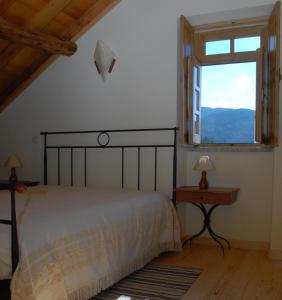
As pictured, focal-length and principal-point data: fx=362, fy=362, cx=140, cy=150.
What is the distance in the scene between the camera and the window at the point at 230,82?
3514 millimetres

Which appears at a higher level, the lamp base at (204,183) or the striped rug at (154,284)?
the lamp base at (204,183)

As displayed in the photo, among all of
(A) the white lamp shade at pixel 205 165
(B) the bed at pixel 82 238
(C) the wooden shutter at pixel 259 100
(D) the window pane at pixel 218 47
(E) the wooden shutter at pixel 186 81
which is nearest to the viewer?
(B) the bed at pixel 82 238

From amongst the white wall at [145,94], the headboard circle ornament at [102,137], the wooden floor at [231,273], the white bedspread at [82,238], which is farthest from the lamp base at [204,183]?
the headboard circle ornament at [102,137]

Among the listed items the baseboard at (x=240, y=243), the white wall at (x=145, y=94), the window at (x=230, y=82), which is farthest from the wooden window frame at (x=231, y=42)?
the baseboard at (x=240, y=243)

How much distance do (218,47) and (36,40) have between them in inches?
75.7

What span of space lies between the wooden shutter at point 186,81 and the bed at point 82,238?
2.58 ft

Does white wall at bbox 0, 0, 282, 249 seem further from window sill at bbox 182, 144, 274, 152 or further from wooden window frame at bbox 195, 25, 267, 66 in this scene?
wooden window frame at bbox 195, 25, 267, 66

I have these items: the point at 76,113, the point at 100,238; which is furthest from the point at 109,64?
the point at 100,238

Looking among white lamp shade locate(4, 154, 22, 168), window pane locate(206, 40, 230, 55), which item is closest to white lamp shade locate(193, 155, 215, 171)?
window pane locate(206, 40, 230, 55)

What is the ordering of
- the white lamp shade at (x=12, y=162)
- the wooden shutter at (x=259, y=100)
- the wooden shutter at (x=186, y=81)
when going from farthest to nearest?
the white lamp shade at (x=12, y=162)
the wooden shutter at (x=186, y=81)
the wooden shutter at (x=259, y=100)

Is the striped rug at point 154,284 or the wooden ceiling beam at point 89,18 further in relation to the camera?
the wooden ceiling beam at point 89,18

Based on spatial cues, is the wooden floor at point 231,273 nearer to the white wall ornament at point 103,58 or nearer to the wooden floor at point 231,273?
the wooden floor at point 231,273

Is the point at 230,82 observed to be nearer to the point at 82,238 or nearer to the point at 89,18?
the point at 89,18

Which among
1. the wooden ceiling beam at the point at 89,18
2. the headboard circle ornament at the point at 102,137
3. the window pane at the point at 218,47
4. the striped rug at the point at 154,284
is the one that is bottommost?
the striped rug at the point at 154,284
